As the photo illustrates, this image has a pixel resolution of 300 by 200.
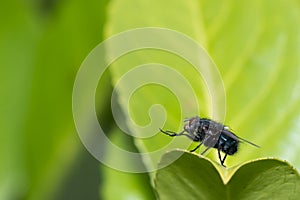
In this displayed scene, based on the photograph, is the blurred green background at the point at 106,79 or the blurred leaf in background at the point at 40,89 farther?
the blurred leaf in background at the point at 40,89

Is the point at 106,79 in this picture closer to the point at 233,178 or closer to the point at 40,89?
the point at 40,89

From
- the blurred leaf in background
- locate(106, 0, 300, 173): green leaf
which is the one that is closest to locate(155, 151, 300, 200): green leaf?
locate(106, 0, 300, 173): green leaf

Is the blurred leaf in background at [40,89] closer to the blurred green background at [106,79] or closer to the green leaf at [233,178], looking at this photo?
the blurred green background at [106,79]

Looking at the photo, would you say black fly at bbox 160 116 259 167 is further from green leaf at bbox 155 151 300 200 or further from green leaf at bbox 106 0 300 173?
green leaf at bbox 155 151 300 200

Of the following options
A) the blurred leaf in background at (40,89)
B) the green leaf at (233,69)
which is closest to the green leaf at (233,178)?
the green leaf at (233,69)

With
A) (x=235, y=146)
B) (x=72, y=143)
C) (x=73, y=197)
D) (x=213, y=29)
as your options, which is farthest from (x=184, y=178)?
(x=73, y=197)

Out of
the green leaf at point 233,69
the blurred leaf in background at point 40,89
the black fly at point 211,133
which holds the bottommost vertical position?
the blurred leaf in background at point 40,89

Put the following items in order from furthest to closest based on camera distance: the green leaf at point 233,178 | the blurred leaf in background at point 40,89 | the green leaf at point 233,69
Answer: the blurred leaf in background at point 40,89 → the green leaf at point 233,69 → the green leaf at point 233,178

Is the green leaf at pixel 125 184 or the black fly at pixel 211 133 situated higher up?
the black fly at pixel 211 133

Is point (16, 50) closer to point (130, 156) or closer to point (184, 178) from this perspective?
point (130, 156)
